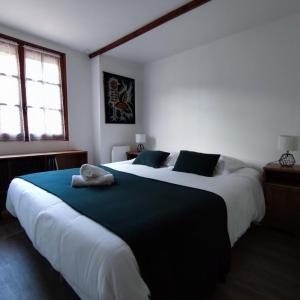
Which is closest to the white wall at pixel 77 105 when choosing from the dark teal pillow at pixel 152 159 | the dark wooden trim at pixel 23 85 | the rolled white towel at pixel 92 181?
the dark wooden trim at pixel 23 85

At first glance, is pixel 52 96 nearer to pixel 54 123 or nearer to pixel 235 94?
pixel 54 123

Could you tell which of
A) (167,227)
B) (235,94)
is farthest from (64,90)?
(167,227)

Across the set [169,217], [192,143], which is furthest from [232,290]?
[192,143]

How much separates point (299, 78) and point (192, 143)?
1749 mm

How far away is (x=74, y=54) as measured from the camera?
379 cm

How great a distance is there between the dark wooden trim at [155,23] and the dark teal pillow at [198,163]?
1.81 m

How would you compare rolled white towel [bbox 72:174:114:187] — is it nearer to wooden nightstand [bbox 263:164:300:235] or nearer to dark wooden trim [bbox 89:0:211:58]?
wooden nightstand [bbox 263:164:300:235]

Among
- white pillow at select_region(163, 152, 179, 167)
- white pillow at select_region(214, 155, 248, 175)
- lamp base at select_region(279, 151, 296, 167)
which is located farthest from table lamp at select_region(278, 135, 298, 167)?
white pillow at select_region(163, 152, 179, 167)

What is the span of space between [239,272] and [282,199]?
1118 mm

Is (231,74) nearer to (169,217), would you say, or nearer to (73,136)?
(169,217)

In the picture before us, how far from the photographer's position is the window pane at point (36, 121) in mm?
3340

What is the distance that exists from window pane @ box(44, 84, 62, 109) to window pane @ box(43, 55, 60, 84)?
0.35 feet

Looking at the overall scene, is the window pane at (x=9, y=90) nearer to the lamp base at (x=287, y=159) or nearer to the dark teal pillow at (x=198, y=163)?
the dark teal pillow at (x=198, y=163)

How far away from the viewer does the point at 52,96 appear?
3594 mm
